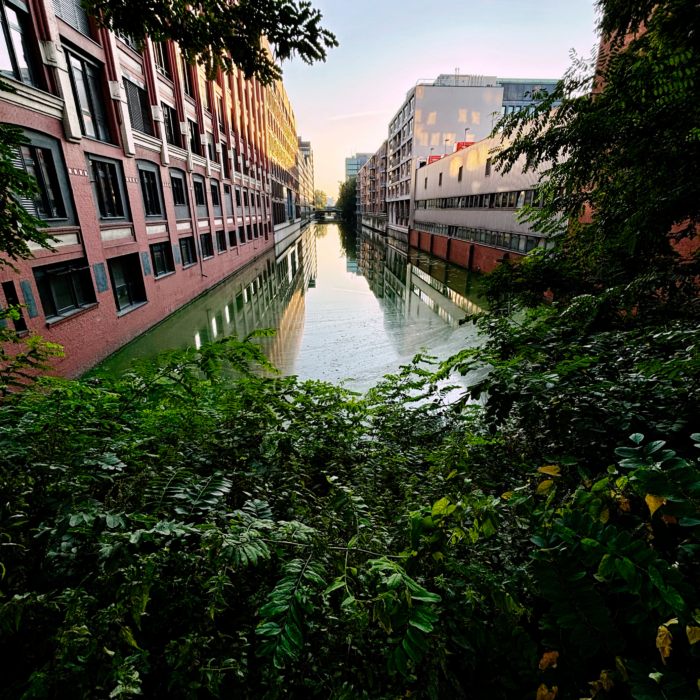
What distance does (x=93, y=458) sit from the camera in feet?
7.50

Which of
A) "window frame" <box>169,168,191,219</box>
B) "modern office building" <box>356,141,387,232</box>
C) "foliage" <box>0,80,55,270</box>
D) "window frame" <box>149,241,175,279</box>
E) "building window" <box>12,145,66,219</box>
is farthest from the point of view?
"modern office building" <box>356,141,387,232</box>

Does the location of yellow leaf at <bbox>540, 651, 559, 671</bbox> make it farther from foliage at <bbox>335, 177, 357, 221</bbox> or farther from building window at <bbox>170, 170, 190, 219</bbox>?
foliage at <bbox>335, 177, 357, 221</bbox>

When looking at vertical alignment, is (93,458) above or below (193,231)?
below

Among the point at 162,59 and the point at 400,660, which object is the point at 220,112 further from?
the point at 400,660

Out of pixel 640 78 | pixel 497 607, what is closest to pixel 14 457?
pixel 497 607

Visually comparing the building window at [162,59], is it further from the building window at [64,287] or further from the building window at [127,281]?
the building window at [64,287]

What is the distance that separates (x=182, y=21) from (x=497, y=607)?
4.94m

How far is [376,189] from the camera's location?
234 ft

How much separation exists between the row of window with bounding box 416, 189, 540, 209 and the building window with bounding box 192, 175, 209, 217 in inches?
675

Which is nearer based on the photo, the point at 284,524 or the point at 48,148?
the point at 284,524

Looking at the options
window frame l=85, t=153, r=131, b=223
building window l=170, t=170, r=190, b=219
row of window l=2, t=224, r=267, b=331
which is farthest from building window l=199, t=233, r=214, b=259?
window frame l=85, t=153, r=131, b=223

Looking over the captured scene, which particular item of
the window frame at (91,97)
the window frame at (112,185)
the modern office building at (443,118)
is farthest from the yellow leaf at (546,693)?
the modern office building at (443,118)

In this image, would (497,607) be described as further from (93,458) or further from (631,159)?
(631,159)

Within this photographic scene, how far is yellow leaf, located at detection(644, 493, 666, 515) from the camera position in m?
1.34
